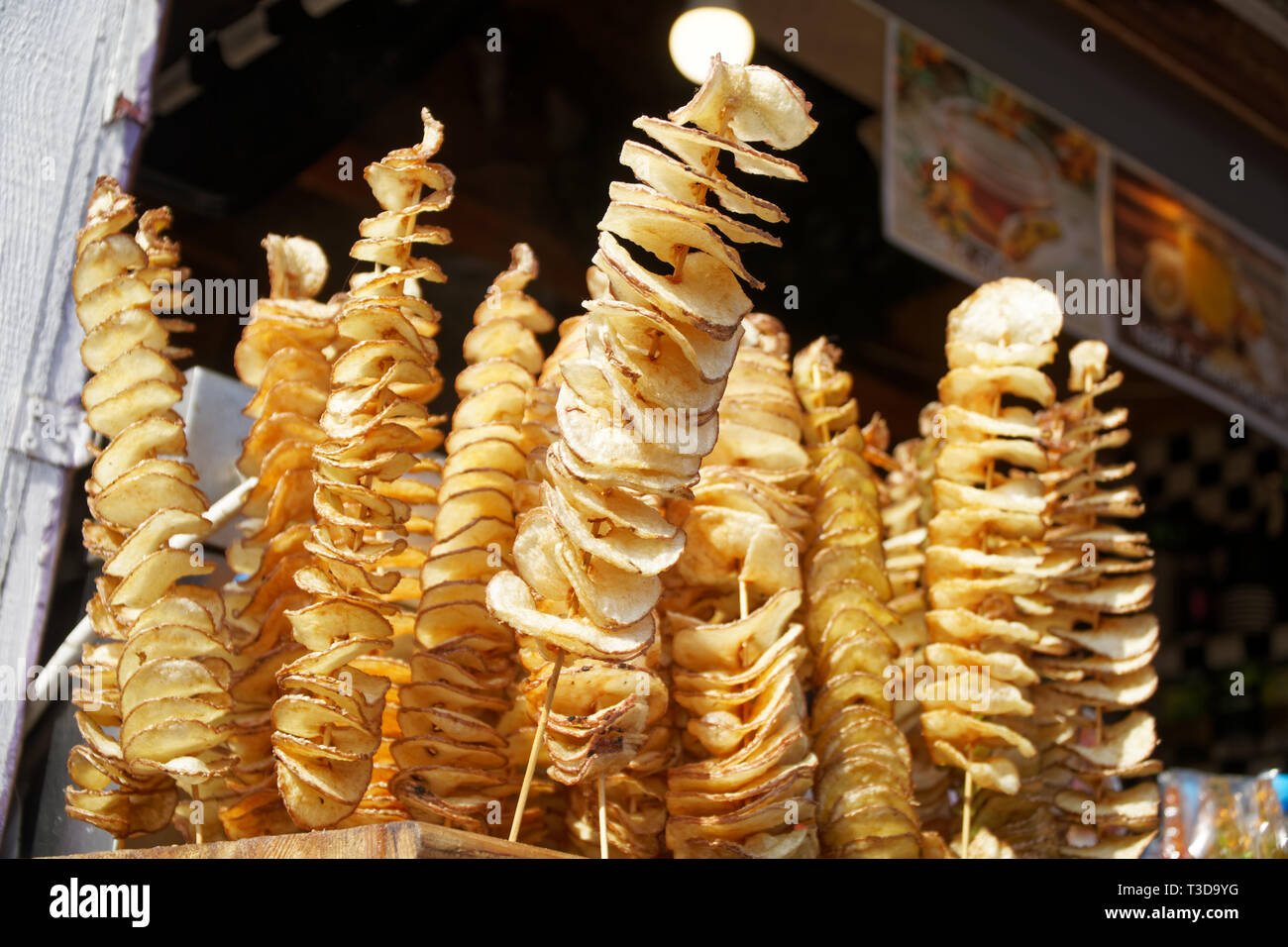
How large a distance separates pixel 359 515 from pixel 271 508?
0.60 feet

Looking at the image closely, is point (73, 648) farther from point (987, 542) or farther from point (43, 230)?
point (987, 542)

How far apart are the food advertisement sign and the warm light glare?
0.44 meters

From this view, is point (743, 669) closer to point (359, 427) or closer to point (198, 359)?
A: point (359, 427)

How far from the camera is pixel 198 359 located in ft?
10.9

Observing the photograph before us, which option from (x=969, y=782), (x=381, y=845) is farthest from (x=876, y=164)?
(x=381, y=845)

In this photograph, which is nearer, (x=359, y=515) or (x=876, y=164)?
(x=359, y=515)

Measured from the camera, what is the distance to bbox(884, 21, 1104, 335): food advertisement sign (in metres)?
3.26

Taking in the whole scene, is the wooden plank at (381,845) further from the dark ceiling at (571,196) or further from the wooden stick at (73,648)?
the dark ceiling at (571,196)

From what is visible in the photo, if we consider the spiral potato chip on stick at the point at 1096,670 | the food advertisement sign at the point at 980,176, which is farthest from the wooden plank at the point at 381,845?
the food advertisement sign at the point at 980,176

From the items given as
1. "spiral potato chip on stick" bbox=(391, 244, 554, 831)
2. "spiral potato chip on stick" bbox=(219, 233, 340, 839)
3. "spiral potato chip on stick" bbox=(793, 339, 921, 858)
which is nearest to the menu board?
"spiral potato chip on stick" bbox=(793, 339, 921, 858)

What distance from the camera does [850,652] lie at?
1.46 m

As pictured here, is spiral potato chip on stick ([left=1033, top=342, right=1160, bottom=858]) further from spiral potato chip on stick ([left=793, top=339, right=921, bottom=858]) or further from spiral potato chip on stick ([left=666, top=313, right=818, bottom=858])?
spiral potato chip on stick ([left=666, top=313, right=818, bottom=858])

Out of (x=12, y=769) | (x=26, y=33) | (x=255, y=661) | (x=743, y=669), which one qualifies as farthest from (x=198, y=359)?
(x=743, y=669)

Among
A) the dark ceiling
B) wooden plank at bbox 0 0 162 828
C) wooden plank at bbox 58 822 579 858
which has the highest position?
the dark ceiling
